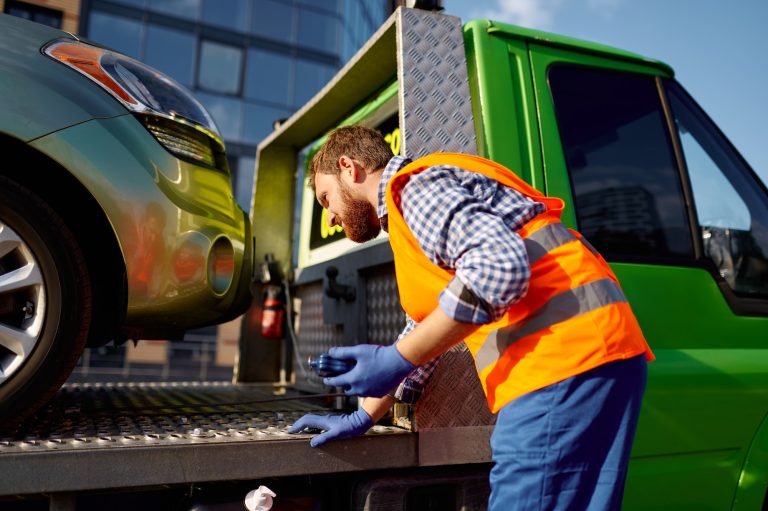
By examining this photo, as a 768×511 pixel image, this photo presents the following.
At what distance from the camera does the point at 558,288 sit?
1501 millimetres

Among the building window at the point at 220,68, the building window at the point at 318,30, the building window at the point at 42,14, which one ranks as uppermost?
the building window at the point at 318,30

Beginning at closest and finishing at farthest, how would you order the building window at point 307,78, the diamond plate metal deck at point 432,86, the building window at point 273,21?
the diamond plate metal deck at point 432,86, the building window at point 273,21, the building window at point 307,78

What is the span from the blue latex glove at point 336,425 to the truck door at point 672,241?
3.01 feet

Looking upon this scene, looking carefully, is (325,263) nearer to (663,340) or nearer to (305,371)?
(305,371)

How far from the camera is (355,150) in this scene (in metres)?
1.83

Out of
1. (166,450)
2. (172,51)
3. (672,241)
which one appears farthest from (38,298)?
(172,51)

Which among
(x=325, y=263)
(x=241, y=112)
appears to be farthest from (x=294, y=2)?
(x=325, y=263)

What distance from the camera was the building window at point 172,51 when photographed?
15945 millimetres

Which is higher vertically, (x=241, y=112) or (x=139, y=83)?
(x=241, y=112)

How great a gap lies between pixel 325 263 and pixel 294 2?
16806 millimetres

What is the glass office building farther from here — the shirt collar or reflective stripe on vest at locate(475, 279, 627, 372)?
reflective stripe on vest at locate(475, 279, 627, 372)

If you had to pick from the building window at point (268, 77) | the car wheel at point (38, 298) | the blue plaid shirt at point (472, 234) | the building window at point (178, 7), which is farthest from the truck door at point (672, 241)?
the building window at point (178, 7)

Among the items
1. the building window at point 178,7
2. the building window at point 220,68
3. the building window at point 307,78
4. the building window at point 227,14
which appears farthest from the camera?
the building window at point 307,78

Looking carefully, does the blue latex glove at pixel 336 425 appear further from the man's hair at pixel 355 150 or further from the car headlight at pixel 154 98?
the car headlight at pixel 154 98
